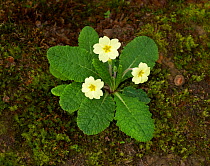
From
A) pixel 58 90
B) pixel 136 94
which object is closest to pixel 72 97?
pixel 58 90

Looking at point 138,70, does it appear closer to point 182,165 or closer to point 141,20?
point 182,165

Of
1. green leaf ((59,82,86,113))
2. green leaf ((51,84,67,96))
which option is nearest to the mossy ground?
green leaf ((51,84,67,96))

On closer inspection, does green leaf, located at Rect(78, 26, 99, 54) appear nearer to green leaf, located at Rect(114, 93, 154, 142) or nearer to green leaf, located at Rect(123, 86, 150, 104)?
green leaf, located at Rect(123, 86, 150, 104)

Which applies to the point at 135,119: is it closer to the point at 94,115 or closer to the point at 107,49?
the point at 94,115

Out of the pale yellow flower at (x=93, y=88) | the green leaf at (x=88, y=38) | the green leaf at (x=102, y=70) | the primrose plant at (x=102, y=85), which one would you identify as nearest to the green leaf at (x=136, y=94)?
→ the primrose plant at (x=102, y=85)

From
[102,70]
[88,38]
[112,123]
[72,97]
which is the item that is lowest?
[112,123]

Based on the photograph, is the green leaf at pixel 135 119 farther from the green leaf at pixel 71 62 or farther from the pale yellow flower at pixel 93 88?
the green leaf at pixel 71 62
